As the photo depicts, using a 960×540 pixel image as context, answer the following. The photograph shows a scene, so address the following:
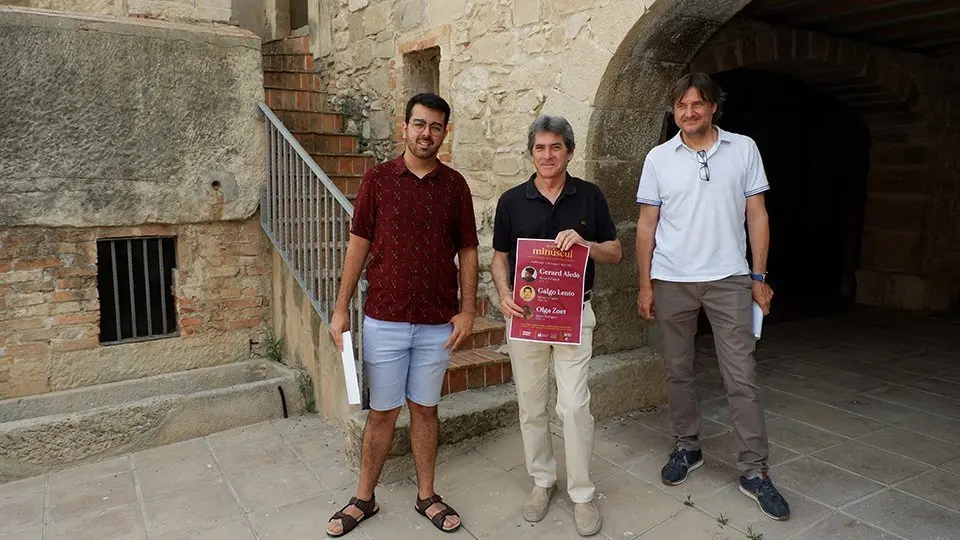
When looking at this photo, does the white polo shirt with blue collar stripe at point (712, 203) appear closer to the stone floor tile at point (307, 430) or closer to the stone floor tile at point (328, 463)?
the stone floor tile at point (328, 463)

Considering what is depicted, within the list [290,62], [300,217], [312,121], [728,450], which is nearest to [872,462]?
[728,450]

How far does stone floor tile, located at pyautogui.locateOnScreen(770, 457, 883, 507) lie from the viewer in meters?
2.99

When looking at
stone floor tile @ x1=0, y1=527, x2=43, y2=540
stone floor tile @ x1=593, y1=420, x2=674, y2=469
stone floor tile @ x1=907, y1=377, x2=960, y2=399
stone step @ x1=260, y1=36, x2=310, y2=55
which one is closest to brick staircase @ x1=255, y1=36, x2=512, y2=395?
stone step @ x1=260, y1=36, x2=310, y2=55

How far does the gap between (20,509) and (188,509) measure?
83 cm

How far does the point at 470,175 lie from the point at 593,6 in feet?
4.63

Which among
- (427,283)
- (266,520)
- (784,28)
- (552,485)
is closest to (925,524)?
(552,485)

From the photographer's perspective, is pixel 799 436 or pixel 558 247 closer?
pixel 558 247

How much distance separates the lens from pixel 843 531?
8.89 feet

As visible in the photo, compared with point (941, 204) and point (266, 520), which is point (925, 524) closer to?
point (266, 520)

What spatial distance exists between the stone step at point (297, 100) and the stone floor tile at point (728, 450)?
4286mm

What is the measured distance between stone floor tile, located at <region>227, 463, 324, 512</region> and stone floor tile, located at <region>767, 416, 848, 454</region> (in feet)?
7.59

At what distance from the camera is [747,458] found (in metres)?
2.93

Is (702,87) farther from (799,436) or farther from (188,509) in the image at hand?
(188,509)

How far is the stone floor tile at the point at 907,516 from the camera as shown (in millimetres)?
2705
